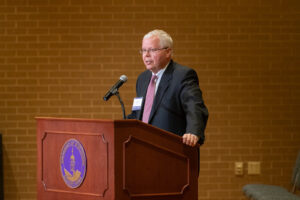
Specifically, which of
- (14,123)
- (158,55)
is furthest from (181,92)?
(14,123)

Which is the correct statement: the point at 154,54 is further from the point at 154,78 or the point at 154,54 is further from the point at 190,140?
the point at 190,140

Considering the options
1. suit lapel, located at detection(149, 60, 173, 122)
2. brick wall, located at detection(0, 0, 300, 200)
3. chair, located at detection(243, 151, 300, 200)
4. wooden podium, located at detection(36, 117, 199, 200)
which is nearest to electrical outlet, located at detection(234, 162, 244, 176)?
brick wall, located at detection(0, 0, 300, 200)

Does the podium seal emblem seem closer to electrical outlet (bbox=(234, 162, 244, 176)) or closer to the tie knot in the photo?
the tie knot

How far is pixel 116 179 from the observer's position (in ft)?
8.32

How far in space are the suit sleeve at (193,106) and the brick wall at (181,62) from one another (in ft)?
7.22

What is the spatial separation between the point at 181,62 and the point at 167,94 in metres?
2.21

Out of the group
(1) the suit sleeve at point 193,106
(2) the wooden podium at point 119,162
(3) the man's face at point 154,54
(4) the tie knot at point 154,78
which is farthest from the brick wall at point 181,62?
(2) the wooden podium at point 119,162

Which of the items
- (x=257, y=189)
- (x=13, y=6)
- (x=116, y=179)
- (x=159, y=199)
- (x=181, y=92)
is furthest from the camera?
(x=13, y=6)

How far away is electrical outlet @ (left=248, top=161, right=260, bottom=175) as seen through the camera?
17.6 feet

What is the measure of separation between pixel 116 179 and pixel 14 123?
10.1ft

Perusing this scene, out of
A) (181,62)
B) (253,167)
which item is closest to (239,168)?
(253,167)

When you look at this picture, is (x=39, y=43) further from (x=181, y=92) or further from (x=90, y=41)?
(x=181, y=92)

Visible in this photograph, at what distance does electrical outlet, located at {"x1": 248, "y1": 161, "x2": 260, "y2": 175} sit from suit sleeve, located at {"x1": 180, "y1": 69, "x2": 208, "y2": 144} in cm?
244

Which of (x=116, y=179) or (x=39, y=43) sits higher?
(x=39, y=43)
